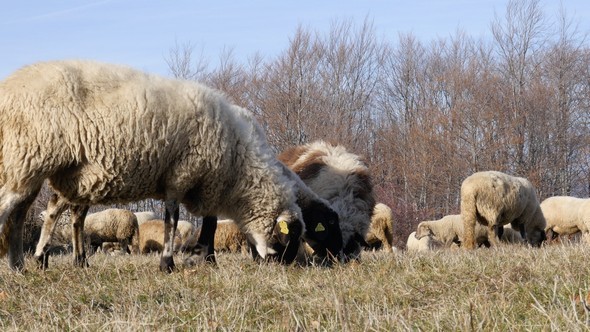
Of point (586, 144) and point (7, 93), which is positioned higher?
point (7, 93)

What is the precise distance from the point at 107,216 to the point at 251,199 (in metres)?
15.7

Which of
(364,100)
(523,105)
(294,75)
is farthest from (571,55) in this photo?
(294,75)

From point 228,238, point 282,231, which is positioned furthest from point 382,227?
point 282,231

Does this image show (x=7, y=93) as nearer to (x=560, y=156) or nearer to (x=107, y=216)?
(x=107, y=216)

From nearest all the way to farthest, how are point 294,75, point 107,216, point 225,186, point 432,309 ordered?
1. point 432,309
2. point 225,186
3. point 107,216
4. point 294,75

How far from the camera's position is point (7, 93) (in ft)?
23.2

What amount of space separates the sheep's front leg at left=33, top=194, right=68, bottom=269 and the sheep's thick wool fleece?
2.80ft

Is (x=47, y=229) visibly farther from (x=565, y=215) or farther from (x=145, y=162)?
(x=565, y=215)

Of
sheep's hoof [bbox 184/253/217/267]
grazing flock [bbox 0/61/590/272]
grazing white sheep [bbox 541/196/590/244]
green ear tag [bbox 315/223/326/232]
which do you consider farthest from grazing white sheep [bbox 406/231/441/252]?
sheep's hoof [bbox 184/253/217/267]

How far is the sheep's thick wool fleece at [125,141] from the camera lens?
7004 millimetres

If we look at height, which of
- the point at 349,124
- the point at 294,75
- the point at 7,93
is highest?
the point at 7,93

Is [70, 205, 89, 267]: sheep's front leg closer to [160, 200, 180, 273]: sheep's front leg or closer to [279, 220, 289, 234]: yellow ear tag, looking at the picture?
[160, 200, 180, 273]: sheep's front leg

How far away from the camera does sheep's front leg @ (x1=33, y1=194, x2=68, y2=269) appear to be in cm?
802

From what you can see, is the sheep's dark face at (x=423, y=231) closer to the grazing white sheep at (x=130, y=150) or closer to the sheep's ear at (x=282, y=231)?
the grazing white sheep at (x=130, y=150)
